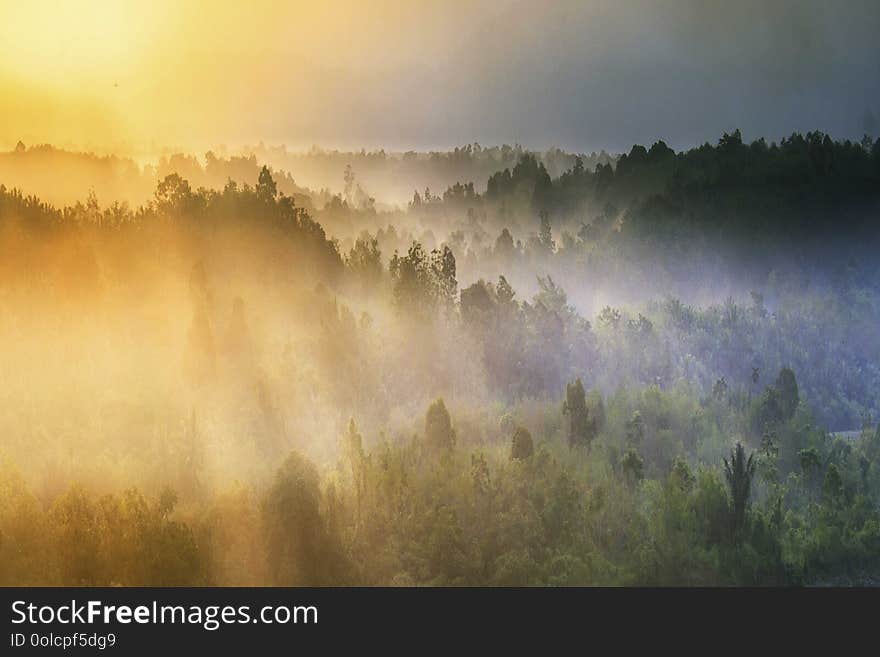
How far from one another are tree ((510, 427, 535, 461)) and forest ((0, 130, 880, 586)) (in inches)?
1.3

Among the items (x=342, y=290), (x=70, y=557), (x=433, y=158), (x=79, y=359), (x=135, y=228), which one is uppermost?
(x=433, y=158)

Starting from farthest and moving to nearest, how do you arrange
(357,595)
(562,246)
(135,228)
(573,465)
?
(562,246) → (135,228) → (573,465) → (357,595)

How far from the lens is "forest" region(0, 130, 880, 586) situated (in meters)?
13.8

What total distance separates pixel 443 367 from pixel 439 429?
5.82ft

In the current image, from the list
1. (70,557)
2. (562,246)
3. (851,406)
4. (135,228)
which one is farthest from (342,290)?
(851,406)

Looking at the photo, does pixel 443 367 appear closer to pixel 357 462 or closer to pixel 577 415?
pixel 577 415

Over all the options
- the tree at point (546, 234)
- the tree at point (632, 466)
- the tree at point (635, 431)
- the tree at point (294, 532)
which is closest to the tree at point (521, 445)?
the tree at point (632, 466)

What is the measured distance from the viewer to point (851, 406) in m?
17.7

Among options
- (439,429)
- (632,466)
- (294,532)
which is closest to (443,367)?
(439,429)

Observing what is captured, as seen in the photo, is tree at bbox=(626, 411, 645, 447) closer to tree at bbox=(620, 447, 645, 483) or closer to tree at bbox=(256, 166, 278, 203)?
tree at bbox=(620, 447, 645, 483)

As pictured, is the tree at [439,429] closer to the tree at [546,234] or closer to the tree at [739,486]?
the tree at [739,486]

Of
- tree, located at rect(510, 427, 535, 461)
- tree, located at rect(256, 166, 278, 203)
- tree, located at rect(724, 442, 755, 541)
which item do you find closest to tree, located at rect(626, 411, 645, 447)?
tree, located at rect(724, 442, 755, 541)

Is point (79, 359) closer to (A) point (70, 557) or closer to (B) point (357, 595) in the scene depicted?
(A) point (70, 557)

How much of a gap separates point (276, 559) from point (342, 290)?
5.42 m
